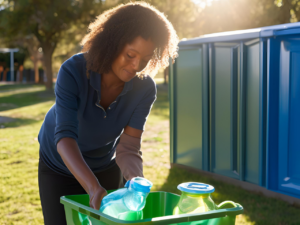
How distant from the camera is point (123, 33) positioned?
6.81ft

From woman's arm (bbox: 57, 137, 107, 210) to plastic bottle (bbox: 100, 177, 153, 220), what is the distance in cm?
4

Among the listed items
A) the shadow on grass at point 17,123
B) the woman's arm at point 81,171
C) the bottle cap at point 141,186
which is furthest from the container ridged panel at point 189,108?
the shadow on grass at point 17,123

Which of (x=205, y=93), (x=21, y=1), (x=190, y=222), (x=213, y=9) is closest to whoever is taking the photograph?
(x=190, y=222)

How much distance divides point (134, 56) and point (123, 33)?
143 millimetres

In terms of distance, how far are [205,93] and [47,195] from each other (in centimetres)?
345

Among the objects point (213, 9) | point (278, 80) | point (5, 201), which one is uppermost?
point (213, 9)

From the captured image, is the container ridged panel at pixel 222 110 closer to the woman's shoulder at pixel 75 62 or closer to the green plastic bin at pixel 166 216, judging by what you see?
the woman's shoulder at pixel 75 62

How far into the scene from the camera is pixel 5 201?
4.88 meters

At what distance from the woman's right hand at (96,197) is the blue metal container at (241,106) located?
9.55ft

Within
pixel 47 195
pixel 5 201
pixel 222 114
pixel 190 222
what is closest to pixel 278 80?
pixel 222 114

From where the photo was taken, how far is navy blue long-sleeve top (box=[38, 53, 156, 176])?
6.42 ft

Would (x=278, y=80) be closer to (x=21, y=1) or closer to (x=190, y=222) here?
(x=190, y=222)

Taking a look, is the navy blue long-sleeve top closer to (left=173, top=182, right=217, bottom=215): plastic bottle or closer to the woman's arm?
the woman's arm

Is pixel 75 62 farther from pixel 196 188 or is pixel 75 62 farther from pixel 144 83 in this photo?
pixel 196 188
